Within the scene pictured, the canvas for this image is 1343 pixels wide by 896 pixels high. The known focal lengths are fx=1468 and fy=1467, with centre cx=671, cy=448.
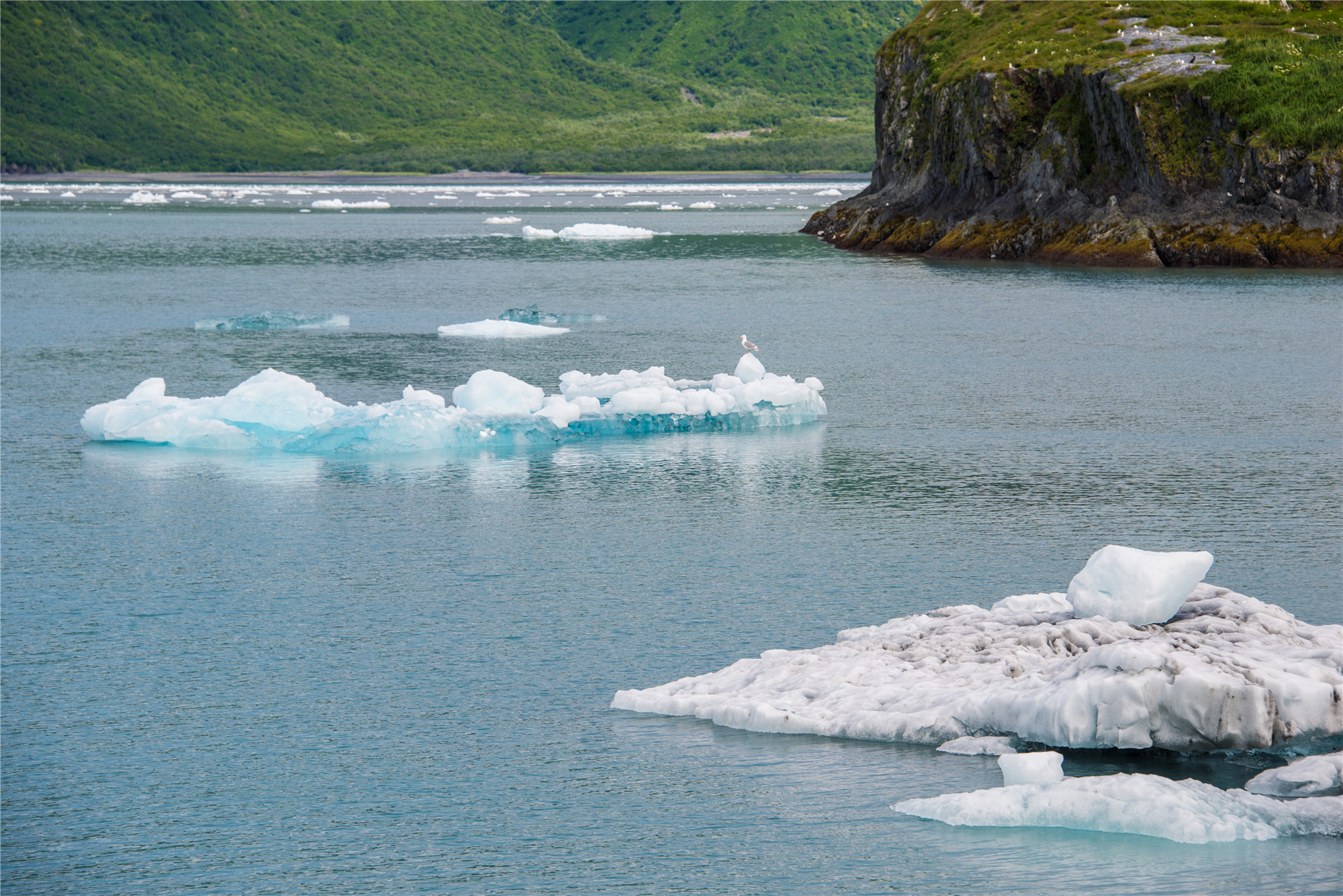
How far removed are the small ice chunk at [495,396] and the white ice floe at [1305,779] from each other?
1335 cm

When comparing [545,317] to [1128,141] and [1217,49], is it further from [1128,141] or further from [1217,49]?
[1217,49]

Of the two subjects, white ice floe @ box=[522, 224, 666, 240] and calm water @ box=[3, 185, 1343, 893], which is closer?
calm water @ box=[3, 185, 1343, 893]

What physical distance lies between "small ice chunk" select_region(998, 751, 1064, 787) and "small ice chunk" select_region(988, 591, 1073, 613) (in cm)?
271

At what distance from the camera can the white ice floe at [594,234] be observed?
226ft

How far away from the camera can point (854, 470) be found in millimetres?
18688

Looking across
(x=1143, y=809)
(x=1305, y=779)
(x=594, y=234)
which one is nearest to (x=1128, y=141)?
(x=594, y=234)

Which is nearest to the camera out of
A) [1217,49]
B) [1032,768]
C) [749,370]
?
[1032,768]

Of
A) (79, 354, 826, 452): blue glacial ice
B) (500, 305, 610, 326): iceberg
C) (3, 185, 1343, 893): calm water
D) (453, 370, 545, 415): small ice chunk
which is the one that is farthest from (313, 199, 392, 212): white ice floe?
(453, 370, 545, 415): small ice chunk

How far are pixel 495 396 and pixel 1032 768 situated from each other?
13248 millimetres

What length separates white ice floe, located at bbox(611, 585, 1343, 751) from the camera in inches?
358

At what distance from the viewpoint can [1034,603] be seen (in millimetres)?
11688

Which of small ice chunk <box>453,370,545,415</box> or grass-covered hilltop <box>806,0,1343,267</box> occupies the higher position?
grass-covered hilltop <box>806,0,1343,267</box>

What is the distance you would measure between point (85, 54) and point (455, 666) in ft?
653

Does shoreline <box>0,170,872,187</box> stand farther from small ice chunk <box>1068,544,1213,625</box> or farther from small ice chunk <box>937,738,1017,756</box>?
small ice chunk <box>937,738,1017,756</box>
